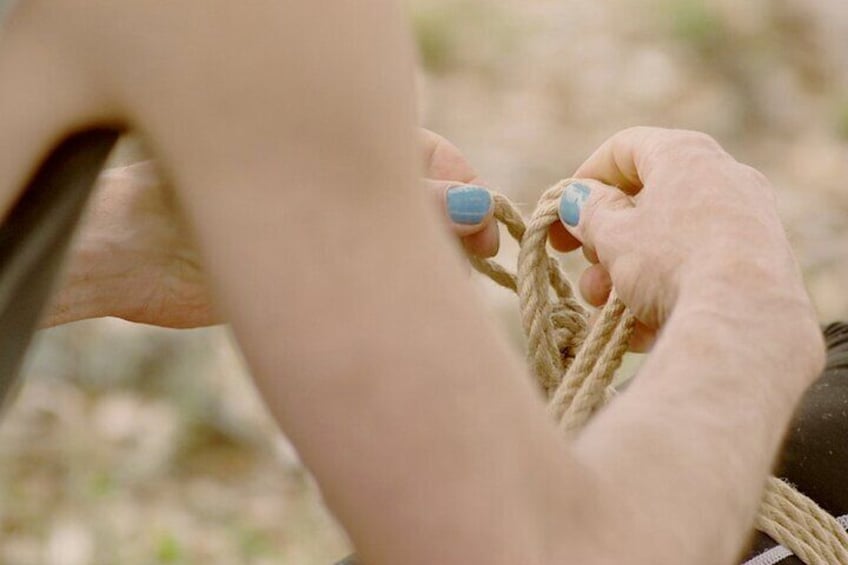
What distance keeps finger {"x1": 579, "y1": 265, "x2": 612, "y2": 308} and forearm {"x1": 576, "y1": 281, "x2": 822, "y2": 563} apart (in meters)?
0.21

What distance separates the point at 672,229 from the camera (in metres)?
0.79

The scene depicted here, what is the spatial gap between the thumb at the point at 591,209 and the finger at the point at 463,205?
5cm

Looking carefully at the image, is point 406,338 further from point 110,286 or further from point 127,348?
point 127,348

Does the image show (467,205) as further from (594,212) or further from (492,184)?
(492,184)

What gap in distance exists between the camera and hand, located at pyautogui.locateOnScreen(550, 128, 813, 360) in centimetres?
73

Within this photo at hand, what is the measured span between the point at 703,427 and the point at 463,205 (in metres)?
0.32

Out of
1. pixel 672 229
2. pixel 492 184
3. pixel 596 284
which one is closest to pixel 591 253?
pixel 596 284

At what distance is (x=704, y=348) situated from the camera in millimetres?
658

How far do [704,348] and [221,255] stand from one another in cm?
25

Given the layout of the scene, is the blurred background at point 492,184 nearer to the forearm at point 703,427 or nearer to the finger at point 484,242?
the finger at point 484,242

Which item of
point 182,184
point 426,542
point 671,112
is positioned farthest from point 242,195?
point 671,112

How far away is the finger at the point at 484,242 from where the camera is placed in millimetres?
920

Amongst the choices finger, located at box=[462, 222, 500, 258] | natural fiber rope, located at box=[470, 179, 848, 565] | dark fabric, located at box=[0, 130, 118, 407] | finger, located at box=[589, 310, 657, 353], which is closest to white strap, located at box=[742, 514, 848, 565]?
natural fiber rope, located at box=[470, 179, 848, 565]

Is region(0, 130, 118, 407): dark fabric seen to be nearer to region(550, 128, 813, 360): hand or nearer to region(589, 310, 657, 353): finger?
region(550, 128, 813, 360): hand
